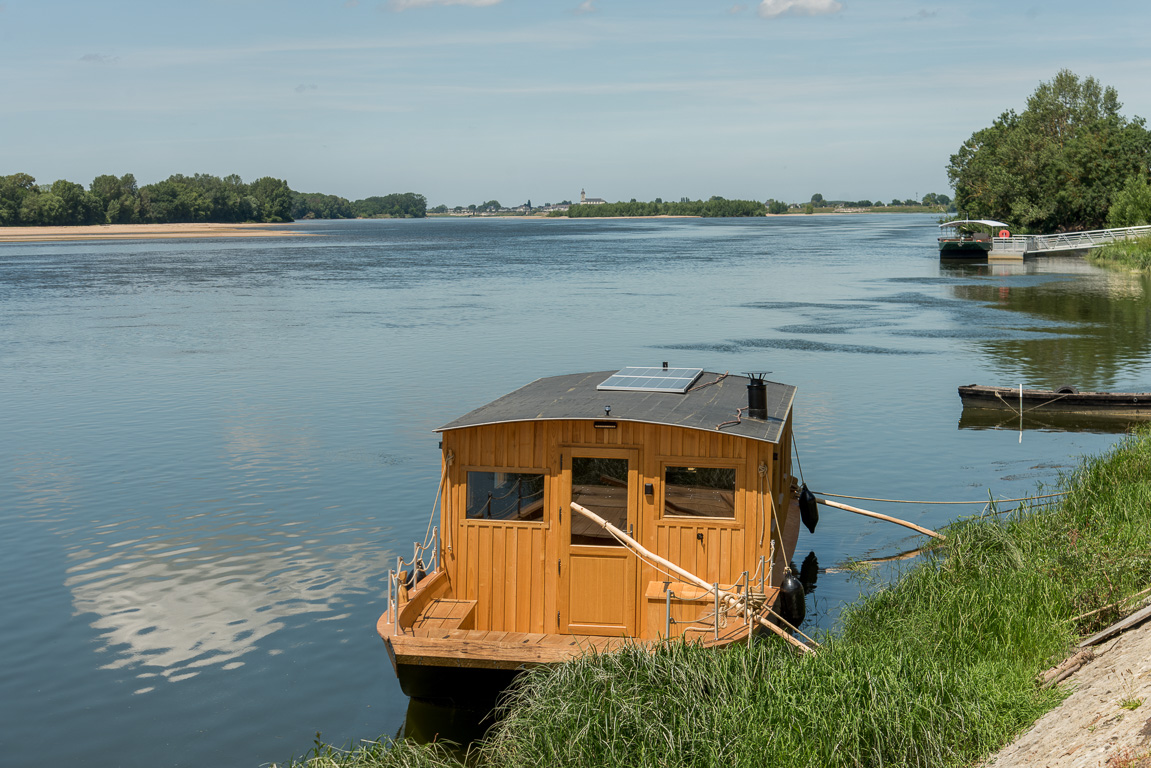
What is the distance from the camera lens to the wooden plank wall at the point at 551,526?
11828mm

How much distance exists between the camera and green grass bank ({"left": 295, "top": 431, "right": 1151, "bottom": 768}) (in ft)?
30.0

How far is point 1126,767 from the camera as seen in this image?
285 inches

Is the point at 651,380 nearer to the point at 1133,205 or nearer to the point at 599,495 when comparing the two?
→ the point at 599,495

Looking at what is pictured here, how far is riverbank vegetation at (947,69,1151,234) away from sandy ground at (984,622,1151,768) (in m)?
87.3

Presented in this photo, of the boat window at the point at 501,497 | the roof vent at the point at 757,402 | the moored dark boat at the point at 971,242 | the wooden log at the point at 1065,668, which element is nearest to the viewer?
the wooden log at the point at 1065,668

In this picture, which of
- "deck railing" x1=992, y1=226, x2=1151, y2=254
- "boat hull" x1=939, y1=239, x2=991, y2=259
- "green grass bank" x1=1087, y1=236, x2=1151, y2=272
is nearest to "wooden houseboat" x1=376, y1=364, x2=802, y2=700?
"green grass bank" x1=1087, y1=236, x2=1151, y2=272

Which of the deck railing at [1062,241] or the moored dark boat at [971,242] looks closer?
the deck railing at [1062,241]

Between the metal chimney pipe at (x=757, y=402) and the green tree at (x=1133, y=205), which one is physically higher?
the green tree at (x=1133, y=205)

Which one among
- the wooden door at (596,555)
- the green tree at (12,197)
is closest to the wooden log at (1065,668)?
the wooden door at (596,555)

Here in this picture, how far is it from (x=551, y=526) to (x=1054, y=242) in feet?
283

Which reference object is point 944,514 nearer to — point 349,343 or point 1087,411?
point 1087,411

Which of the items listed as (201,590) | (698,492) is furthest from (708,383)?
(201,590)

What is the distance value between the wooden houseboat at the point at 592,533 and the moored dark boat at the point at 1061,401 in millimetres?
18865

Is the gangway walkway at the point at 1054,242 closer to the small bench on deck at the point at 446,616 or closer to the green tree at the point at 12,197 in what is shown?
the small bench on deck at the point at 446,616
